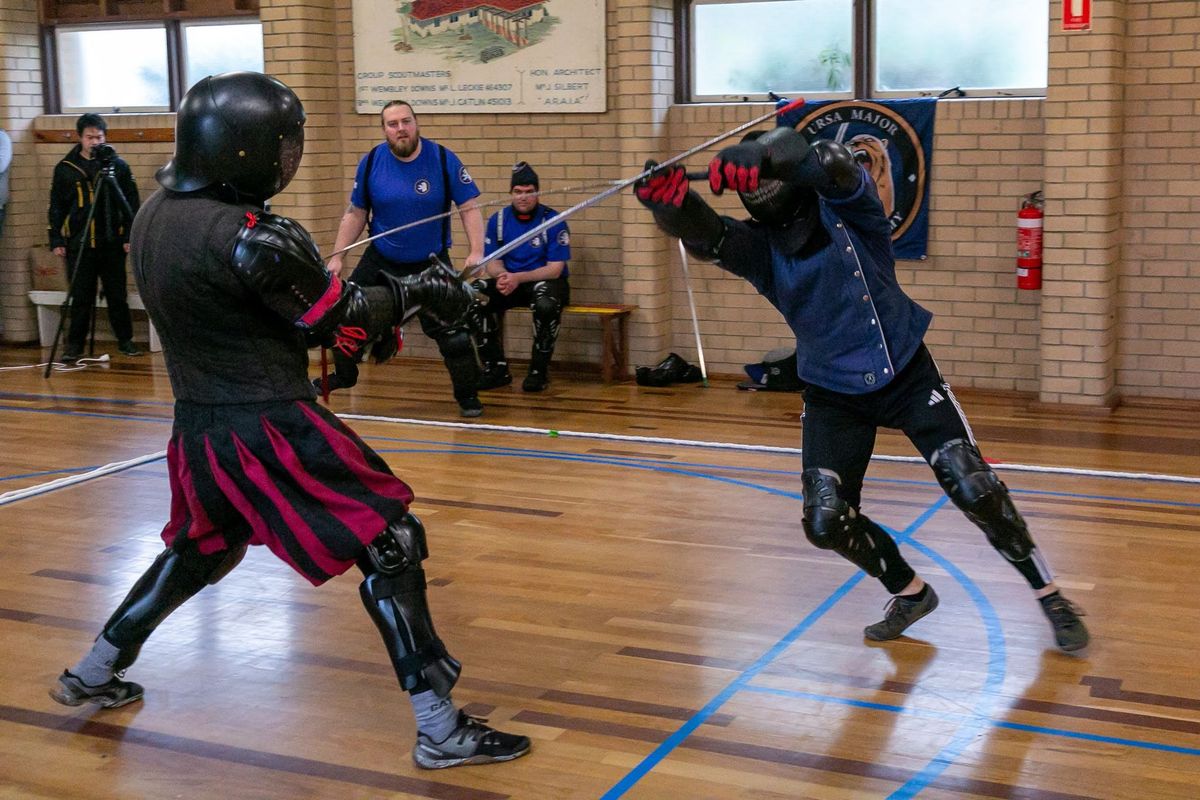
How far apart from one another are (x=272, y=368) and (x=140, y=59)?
8370 mm

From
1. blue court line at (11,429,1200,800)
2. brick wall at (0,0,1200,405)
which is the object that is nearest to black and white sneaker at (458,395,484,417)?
brick wall at (0,0,1200,405)

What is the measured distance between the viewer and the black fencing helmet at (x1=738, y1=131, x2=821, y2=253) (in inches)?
154

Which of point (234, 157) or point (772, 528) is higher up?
point (234, 157)

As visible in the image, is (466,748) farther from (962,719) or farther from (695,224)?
(695,224)

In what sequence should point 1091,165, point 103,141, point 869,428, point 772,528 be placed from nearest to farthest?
point 869,428, point 772,528, point 1091,165, point 103,141

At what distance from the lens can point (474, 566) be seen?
5.17m

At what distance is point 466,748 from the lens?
11.4 ft

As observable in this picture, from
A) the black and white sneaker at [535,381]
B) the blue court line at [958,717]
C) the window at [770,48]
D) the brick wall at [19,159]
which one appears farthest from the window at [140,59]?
the blue court line at [958,717]

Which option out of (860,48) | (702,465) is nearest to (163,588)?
(702,465)

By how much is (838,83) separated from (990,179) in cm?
115

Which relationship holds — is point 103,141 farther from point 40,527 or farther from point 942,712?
point 942,712

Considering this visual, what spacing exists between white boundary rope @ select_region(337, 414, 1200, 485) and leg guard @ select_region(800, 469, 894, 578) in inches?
95.8

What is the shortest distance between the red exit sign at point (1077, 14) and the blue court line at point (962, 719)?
198 inches

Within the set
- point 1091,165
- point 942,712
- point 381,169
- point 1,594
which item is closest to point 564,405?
point 381,169
